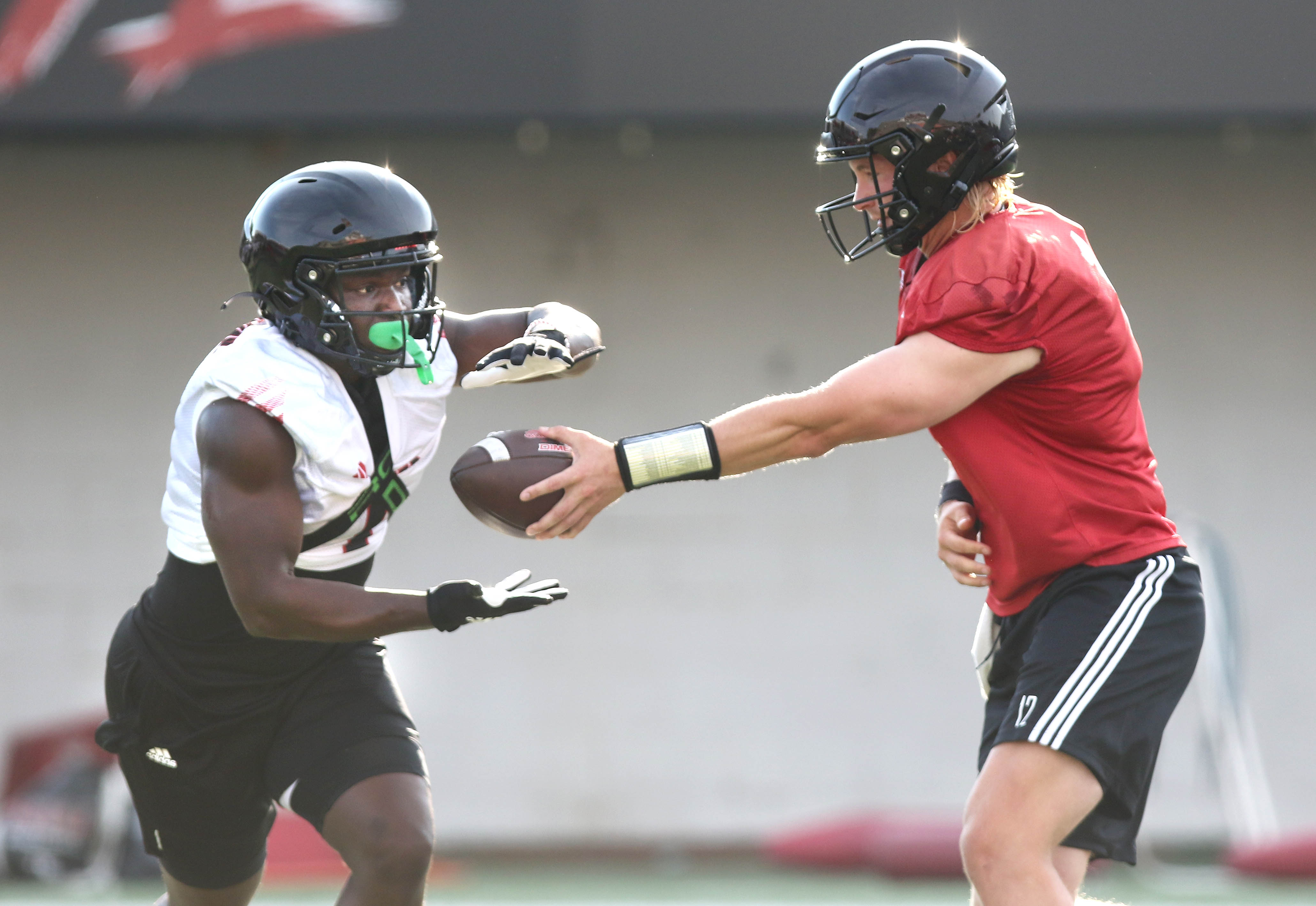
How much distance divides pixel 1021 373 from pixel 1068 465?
206mm

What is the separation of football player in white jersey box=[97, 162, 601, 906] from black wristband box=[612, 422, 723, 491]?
0.95 ft

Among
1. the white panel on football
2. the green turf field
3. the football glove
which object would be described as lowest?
the green turf field

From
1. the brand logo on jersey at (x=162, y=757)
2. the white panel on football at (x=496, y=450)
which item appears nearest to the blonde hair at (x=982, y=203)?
the white panel on football at (x=496, y=450)

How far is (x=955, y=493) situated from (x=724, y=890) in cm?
325

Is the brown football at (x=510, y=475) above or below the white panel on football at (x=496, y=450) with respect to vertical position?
below

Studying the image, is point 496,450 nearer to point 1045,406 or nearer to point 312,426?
point 312,426

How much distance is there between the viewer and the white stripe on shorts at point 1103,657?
2539mm

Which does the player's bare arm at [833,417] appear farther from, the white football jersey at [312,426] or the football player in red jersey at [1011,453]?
the white football jersey at [312,426]

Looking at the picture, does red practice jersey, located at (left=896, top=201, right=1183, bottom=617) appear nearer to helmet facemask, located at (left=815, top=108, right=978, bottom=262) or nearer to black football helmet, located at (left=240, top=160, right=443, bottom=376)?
helmet facemask, located at (left=815, top=108, right=978, bottom=262)

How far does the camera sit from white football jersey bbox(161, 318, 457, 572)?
2.72 metres

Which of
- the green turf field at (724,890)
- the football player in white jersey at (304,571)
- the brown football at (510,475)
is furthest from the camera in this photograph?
the green turf field at (724,890)

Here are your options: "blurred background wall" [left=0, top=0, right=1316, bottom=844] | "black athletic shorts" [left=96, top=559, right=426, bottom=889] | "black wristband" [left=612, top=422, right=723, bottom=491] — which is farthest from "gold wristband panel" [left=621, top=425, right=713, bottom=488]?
"blurred background wall" [left=0, top=0, right=1316, bottom=844]

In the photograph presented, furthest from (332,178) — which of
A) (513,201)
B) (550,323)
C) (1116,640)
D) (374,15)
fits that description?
(513,201)

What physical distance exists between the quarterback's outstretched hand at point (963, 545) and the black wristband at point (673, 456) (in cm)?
49
